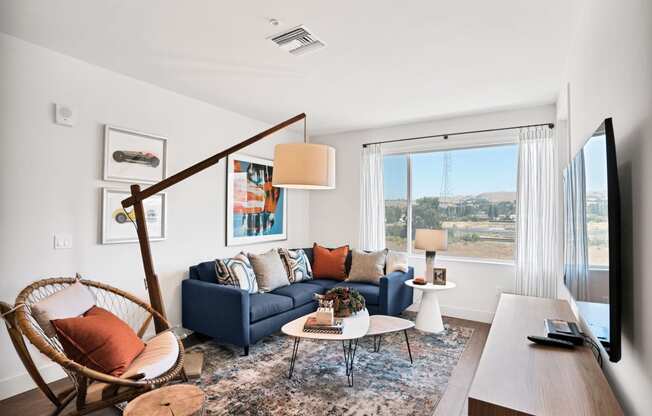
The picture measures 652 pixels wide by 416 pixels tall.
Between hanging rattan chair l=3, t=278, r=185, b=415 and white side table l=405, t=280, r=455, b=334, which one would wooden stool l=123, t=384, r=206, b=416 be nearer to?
hanging rattan chair l=3, t=278, r=185, b=415

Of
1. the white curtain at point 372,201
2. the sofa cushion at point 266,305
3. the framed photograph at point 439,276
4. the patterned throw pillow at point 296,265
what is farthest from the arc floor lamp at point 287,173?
the white curtain at point 372,201

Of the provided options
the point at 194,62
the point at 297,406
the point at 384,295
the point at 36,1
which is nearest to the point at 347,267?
the point at 384,295

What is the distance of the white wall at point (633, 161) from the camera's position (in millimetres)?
1012

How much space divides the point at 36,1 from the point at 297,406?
3038 mm

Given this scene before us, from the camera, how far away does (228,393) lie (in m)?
2.53

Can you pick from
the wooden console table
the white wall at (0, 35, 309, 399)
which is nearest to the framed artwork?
the white wall at (0, 35, 309, 399)

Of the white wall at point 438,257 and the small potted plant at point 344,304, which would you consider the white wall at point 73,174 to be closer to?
the small potted plant at point 344,304

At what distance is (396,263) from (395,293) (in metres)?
0.47

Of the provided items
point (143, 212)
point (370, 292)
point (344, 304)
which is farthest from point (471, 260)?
point (143, 212)

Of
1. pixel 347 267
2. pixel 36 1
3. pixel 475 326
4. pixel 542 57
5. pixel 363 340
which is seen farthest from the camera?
pixel 347 267

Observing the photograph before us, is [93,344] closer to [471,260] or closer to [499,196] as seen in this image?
[471,260]

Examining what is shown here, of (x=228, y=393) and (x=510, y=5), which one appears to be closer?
(x=510, y=5)

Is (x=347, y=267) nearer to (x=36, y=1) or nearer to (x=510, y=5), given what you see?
(x=510, y=5)

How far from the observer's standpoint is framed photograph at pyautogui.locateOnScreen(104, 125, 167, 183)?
3023 mm
